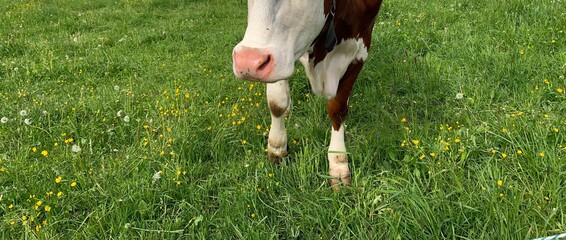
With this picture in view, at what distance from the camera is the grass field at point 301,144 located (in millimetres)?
2275

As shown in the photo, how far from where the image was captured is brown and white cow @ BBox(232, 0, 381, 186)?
180cm

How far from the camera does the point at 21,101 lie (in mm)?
3924

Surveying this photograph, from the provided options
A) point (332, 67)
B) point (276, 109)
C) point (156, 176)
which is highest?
point (332, 67)

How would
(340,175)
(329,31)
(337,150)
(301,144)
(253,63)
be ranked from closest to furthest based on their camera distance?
(253,63)
(329,31)
(340,175)
(337,150)
(301,144)

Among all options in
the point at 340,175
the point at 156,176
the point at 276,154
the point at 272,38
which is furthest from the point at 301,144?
the point at 272,38

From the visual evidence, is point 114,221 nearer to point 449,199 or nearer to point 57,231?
point 57,231

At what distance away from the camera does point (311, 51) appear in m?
2.60

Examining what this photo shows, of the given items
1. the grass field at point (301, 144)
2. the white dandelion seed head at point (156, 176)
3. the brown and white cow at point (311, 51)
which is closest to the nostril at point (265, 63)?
the brown and white cow at point (311, 51)

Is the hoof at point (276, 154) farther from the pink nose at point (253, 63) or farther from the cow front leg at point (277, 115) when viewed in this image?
the pink nose at point (253, 63)

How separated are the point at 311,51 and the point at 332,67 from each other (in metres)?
0.21

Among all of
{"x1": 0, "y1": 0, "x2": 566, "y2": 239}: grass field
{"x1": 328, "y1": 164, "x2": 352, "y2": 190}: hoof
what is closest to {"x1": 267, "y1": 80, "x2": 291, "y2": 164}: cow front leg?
{"x1": 0, "y1": 0, "x2": 566, "y2": 239}: grass field

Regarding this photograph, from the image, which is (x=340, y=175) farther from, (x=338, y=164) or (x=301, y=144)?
(x=301, y=144)

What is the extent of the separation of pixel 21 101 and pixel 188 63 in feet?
5.81

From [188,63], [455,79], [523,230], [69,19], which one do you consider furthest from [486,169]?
[69,19]
